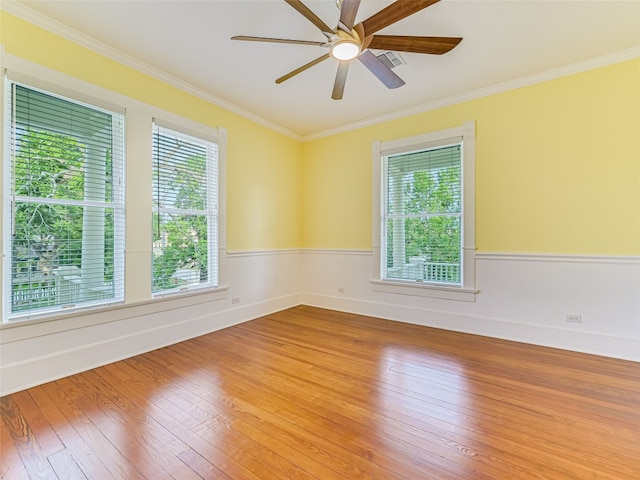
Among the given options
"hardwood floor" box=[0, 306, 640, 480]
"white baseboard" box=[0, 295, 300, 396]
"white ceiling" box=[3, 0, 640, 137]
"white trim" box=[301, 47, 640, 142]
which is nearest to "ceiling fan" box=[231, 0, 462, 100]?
"white ceiling" box=[3, 0, 640, 137]

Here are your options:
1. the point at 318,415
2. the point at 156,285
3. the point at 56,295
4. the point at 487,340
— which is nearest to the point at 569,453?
the point at 318,415

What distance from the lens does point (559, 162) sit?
3.02 meters

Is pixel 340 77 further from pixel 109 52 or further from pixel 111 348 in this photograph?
pixel 111 348

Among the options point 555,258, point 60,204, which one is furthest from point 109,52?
point 555,258

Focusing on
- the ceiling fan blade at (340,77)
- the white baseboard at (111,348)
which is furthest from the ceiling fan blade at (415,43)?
the white baseboard at (111,348)

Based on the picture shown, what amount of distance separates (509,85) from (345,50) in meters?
2.28

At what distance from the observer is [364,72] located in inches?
117

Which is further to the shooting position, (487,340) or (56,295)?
(487,340)

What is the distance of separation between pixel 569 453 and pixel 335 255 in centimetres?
343

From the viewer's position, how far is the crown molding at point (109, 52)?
218 centimetres

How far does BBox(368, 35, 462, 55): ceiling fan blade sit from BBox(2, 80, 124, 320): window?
2.50 metres

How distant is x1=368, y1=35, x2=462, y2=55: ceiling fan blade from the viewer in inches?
80.1

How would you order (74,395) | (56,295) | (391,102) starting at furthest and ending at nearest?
(391,102)
(56,295)
(74,395)

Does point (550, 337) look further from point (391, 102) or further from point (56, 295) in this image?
point (56, 295)
